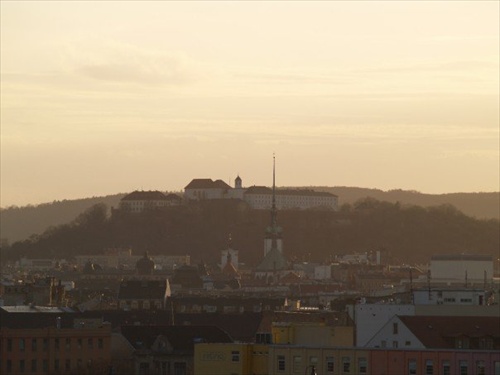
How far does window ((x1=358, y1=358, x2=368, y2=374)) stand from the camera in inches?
2415

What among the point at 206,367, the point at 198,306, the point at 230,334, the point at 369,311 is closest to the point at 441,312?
the point at 369,311

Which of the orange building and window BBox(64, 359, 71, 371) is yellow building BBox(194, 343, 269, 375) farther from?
window BBox(64, 359, 71, 371)

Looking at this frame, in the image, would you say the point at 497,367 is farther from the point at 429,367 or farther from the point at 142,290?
the point at 142,290

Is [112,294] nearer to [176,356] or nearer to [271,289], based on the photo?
[271,289]

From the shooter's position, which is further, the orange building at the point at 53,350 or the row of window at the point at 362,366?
the orange building at the point at 53,350

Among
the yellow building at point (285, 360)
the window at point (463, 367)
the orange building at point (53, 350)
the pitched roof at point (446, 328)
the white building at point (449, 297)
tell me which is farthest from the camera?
the white building at point (449, 297)

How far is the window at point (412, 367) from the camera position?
200 ft

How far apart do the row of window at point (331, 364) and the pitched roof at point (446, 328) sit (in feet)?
13.1

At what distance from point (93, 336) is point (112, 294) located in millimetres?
74620

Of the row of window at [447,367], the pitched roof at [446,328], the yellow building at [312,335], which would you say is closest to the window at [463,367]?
the row of window at [447,367]

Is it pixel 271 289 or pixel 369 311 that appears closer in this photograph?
pixel 369 311

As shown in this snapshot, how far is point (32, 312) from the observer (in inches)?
3696

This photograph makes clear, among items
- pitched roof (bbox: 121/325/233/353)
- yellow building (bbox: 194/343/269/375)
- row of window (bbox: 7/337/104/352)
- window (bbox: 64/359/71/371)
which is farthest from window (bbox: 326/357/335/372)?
pitched roof (bbox: 121/325/233/353)

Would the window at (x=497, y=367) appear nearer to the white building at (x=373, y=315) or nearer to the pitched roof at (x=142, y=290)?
the white building at (x=373, y=315)
